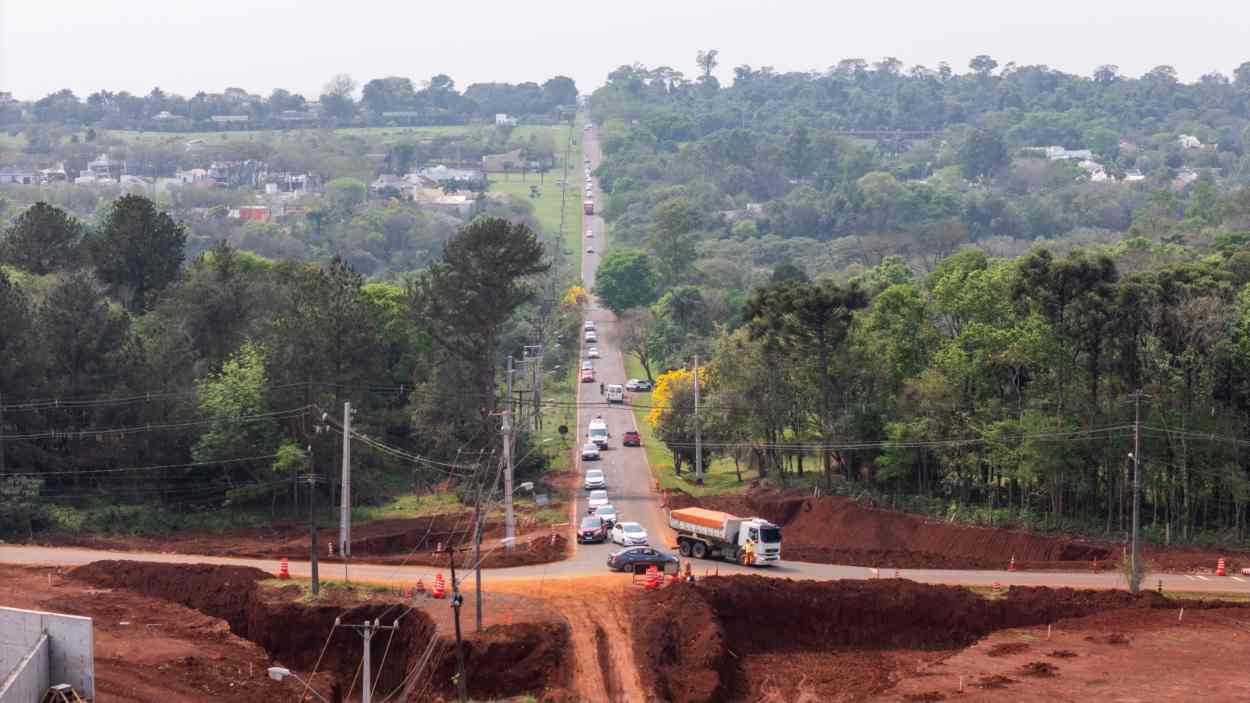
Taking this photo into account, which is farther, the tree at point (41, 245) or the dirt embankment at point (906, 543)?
the tree at point (41, 245)

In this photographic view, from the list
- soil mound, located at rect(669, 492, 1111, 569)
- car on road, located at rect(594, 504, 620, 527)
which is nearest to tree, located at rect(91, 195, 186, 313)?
car on road, located at rect(594, 504, 620, 527)

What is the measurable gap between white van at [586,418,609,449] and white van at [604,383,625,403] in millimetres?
10343

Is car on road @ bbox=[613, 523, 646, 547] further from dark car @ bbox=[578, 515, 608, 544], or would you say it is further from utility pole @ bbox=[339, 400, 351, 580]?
utility pole @ bbox=[339, 400, 351, 580]

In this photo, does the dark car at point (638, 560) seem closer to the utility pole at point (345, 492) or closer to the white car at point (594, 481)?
the utility pole at point (345, 492)

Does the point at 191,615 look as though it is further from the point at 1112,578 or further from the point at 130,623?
the point at 1112,578

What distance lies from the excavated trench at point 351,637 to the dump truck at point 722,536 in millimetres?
9717

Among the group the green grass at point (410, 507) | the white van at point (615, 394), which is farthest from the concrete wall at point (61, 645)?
the white van at point (615, 394)

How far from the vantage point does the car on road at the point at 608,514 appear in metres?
58.5

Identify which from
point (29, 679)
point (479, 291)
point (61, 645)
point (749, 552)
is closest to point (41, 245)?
point (479, 291)

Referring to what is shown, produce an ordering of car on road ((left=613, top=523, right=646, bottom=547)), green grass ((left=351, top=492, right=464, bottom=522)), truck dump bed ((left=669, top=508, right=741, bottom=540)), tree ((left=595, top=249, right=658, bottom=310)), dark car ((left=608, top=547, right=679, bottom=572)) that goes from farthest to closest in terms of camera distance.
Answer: tree ((left=595, top=249, right=658, bottom=310))
green grass ((left=351, top=492, right=464, bottom=522))
car on road ((left=613, top=523, right=646, bottom=547))
truck dump bed ((left=669, top=508, right=741, bottom=540))
dark car ((left=608, top=547, right=679, bottom=572))

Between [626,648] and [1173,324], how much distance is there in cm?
2357

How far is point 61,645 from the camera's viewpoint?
1468 inches

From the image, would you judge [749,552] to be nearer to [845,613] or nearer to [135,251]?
[845,613]

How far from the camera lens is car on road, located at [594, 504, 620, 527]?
58.5 meters
